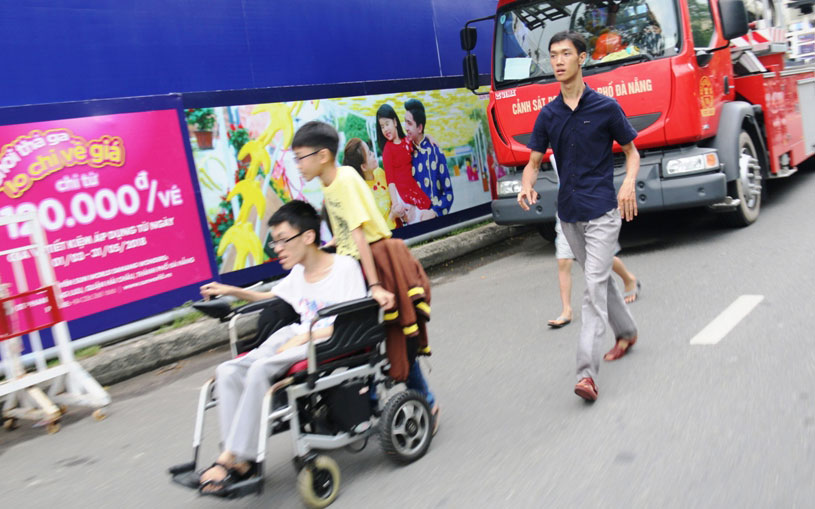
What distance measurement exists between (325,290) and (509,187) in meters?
5.87

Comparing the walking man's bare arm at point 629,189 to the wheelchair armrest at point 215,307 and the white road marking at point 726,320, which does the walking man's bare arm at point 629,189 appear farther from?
the wheelchair armrest at point 215,307

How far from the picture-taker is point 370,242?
417 cm

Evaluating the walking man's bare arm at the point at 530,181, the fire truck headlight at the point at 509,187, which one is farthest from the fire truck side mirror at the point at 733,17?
the walking man's bare arm at the point at 530,181

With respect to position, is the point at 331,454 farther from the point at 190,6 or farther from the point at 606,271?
the point at 190,6

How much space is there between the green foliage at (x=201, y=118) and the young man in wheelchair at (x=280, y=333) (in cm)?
450

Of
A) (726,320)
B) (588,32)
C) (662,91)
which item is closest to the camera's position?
(726,320)

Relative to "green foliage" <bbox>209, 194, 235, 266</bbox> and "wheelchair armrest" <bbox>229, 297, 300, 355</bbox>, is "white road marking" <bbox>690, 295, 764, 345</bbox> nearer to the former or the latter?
"wheelchair armrest" <bbox>229, 297, 300, 355</bbox>

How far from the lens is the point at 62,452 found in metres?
5.32

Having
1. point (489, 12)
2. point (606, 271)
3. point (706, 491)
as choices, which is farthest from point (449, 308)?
point (489, 12)

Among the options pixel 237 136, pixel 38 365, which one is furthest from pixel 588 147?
pixel 237 136

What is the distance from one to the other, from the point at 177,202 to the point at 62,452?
3.14 m

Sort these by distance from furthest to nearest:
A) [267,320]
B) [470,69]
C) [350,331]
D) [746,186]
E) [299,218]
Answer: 1. [470,69]
2. [746,186]
3. [267,320]
4. [299,218]
5. [350,331]

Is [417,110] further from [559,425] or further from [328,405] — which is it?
[328,405]

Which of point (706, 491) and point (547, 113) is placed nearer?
point (706, 491)
